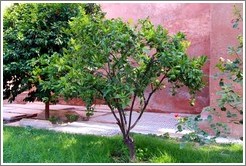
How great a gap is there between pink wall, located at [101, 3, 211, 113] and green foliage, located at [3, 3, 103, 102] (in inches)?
119

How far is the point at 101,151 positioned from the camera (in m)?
4.09

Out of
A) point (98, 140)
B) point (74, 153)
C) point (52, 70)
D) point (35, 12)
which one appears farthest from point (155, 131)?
point (35, 12)

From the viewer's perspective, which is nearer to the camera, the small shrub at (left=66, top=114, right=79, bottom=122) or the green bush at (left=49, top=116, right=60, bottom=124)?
the green bush at (left=49, top=116, right=60, bottom=124)

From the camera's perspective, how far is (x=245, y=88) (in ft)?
10.9

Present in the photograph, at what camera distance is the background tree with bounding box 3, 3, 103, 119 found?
6.33 m

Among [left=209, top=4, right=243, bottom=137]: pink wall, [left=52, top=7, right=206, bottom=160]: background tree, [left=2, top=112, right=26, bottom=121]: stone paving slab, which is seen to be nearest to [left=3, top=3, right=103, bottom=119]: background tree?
[left=2, top=112, right=26, bottom=121]: stone paving slab

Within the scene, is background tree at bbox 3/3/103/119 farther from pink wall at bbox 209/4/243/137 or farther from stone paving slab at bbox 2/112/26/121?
pink wall at bbox 209/4/243/137

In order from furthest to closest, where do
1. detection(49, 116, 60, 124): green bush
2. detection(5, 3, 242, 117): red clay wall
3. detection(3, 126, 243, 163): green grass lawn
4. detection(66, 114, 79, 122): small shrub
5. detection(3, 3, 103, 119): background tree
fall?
detection(5, 3, 242, 117): red clay wall < detection(66, 114, 79, 122): small shrub < detection(49, 116, 60, 124): green bush < detection(3, 3, 103, 119): background tree < detection(3, 126, 243, 163): green grass lawn

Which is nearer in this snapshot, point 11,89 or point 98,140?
point 98,140

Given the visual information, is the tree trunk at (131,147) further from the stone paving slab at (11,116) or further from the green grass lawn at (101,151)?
the stone paving slab at (11,116)

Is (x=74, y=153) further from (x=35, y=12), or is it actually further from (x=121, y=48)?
(x=35, y=12)

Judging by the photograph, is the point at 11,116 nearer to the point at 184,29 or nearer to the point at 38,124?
the point at 38,124

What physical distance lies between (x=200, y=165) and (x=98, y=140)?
1.65m

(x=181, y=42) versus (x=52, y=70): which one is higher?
(x=181, y=42)
